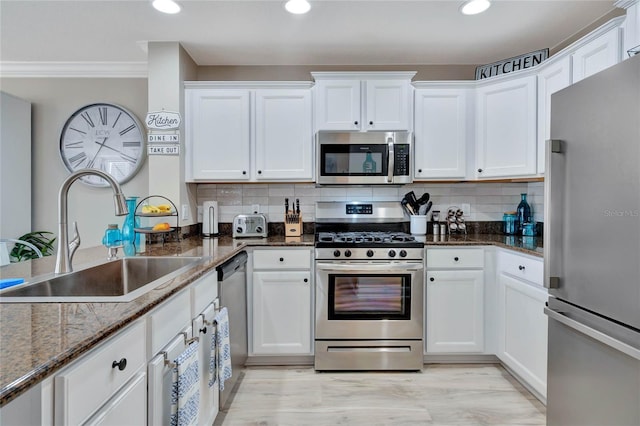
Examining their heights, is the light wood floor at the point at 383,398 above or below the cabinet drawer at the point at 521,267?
below

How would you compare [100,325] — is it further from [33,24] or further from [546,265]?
[33,24]

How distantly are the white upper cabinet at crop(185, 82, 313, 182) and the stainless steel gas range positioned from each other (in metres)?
0.79

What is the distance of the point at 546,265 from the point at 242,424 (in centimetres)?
174

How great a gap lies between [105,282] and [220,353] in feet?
2.13

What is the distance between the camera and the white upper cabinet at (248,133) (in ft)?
9.23

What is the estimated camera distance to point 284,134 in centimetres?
284

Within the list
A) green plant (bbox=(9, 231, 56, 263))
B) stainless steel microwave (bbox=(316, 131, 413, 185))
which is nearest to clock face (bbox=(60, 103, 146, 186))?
green plant (bbox=(9, 231, 56, 263))

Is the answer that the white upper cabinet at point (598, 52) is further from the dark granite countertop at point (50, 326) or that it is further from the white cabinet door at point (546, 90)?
the dark granite countertop at point (50, 326)

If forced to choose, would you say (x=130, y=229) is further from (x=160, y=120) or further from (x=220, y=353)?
(x=220, y=353)

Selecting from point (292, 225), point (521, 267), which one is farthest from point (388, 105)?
point (521, 267)

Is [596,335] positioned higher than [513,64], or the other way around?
[513,64]

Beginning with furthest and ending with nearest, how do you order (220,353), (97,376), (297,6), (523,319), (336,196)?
(336,196) → (523,319) → (297,6) → (220,353) → (97,376)

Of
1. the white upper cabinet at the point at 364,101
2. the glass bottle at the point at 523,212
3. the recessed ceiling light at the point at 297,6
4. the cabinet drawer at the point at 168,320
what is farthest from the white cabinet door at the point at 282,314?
the glass bottle at the point at 523,212

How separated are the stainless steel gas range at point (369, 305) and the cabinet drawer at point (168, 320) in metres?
1.21
